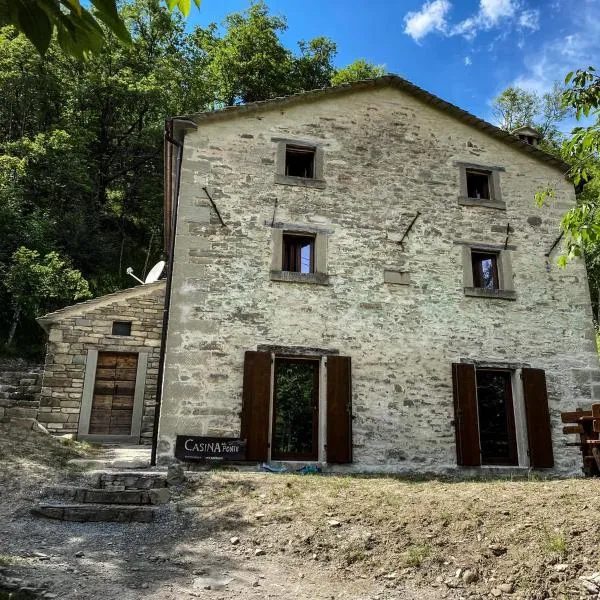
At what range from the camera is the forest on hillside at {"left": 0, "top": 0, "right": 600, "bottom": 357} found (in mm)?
18016

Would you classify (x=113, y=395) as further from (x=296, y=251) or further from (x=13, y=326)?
(x=13, y=326)

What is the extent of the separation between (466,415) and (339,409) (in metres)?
2.34

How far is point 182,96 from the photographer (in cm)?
2559

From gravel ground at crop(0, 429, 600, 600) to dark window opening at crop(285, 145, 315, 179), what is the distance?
649 centimetres

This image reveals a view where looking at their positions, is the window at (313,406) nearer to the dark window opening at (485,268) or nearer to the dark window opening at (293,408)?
the dark window opening at (293,408)

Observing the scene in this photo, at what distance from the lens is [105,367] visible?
12.1 metres

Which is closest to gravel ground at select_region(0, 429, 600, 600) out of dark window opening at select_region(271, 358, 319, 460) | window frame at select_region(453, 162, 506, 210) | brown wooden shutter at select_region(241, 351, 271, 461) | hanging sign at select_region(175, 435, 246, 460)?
hanging sign at select_region(175, 435, 246, 460)

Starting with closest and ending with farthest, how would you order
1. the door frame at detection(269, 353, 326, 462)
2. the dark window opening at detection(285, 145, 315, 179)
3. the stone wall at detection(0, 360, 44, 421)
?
the door frame at detection(269, 353, 326, 462), the stone wall at detection(0, 360, 44, 421), the dark window opening at detection(285, 145, 315, 179)

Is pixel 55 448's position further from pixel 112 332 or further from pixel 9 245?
pixel 9 245

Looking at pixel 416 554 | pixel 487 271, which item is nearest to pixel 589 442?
pixel 416 554

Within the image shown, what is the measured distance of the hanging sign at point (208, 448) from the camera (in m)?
8.59

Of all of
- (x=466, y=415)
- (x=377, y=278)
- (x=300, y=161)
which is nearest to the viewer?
(x=466, y=415)

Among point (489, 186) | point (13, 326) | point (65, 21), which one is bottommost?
point (65, 21)

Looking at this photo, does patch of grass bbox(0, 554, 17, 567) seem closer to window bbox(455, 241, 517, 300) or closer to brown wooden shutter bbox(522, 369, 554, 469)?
brown wooden shutter bbox(522, 369, 554, 469)
